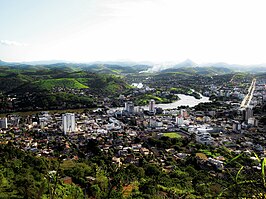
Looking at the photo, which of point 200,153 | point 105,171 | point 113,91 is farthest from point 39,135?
Answer: point 113,91

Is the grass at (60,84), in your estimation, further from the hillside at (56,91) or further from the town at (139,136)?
the town at (139,136)

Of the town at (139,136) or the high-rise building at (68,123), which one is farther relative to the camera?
the high-rise building at (68,123)

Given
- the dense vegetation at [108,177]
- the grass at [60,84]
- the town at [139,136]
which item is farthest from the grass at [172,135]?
the grass at [60,84]

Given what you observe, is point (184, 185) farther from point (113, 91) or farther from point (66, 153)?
point (113, 91)

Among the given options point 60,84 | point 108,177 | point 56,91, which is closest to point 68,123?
point 108,177

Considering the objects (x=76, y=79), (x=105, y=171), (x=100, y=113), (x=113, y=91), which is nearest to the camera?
(x=105, y=171)

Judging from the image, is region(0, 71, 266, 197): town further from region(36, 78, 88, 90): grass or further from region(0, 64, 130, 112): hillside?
region(36, 78, 88, 90): grass

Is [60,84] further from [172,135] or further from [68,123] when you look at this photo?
[172,135]

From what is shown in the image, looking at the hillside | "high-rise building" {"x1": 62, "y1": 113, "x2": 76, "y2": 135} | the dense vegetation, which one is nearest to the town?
"high-rise building" {"x1": 62, "y1": 113, "x2": 76, "y2": 135}
